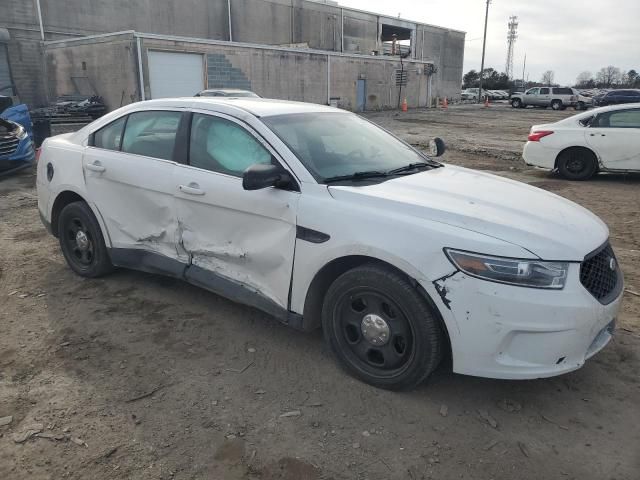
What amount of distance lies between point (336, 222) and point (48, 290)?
2.97m

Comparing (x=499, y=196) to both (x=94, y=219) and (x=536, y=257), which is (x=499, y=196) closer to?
(x=536, y=257)

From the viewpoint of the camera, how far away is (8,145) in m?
10.3

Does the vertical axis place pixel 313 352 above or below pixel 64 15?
below

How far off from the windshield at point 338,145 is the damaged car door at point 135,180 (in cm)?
99

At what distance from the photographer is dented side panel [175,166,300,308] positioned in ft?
11.0

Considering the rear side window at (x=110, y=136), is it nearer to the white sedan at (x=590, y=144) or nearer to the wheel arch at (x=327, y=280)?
the wheel arch at (x=327, y=280)

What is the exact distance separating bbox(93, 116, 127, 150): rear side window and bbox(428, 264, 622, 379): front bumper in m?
3.15

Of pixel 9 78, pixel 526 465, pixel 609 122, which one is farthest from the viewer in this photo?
pixel 9 78

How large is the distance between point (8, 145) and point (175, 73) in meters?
16.1

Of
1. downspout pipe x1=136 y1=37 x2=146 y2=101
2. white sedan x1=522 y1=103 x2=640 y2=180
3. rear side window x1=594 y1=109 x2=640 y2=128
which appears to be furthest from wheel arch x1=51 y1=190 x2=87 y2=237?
downspout pipe x1=136 y1=37 x2=146 y2=101

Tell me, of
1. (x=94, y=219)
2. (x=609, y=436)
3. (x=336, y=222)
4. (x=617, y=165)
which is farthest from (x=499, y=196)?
(x=617, y=165)

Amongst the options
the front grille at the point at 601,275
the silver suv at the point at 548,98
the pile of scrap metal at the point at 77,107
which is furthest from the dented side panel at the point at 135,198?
the silver suv at the point at 548,98

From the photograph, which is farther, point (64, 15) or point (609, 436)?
point (64, 15)

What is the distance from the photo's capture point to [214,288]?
150 inches
